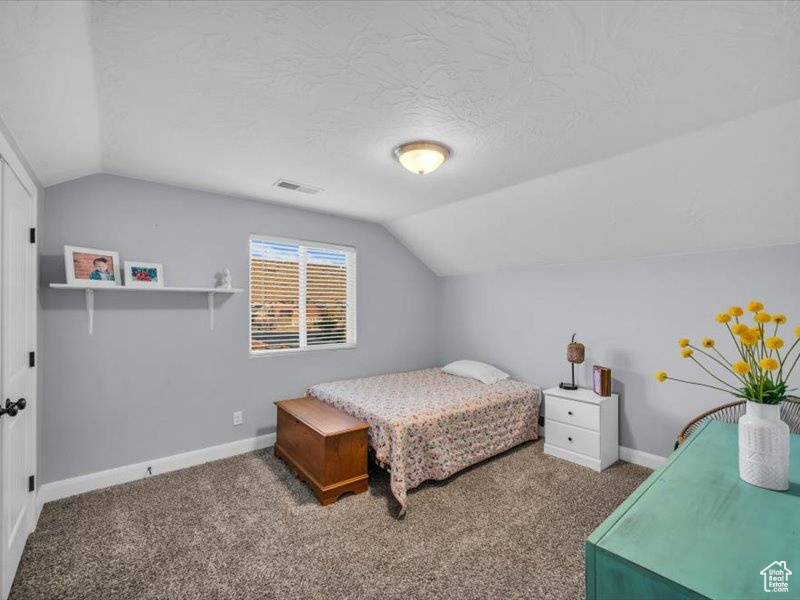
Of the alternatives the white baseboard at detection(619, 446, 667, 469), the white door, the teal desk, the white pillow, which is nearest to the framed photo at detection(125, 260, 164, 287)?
the white door

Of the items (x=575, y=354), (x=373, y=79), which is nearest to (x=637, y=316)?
(x=575, y=354)

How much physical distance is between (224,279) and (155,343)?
0.72 m

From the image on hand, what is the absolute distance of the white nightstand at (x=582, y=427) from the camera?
3045 mm

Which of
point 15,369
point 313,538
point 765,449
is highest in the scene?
point 15,369

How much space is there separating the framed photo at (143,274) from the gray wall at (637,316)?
126 inches

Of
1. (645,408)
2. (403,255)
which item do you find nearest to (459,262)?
(403,255)

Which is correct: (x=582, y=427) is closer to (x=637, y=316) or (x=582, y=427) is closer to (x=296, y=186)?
(x=637, y=316)

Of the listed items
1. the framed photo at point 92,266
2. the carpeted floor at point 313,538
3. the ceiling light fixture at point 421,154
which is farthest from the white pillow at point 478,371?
the framed photo at point 92,266

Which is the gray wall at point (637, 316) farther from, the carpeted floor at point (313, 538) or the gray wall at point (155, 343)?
the gray wall at point (155, 343)

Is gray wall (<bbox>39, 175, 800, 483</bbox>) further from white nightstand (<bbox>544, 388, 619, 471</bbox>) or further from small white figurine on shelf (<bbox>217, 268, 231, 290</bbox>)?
white nightstand (<bbox>544, 388, 619, 471</bbox>)

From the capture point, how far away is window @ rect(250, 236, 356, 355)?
11.8 feet

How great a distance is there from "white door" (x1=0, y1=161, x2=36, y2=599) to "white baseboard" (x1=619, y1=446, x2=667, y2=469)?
3.92 metres

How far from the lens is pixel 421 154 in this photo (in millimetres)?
2262

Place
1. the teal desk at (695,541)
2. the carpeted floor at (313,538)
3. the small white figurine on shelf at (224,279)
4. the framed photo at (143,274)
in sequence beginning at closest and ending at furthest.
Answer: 1. the teal desk at (695,541)
2. the carpeted floor at (313,538)
3. the framed photo at (143,274)
4. the small white figurine on shelf at (224,279)
